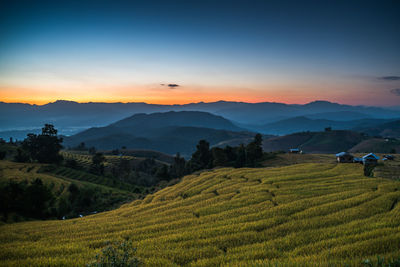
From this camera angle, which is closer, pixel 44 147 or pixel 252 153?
pixel 252 153

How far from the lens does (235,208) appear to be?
55.9 ft

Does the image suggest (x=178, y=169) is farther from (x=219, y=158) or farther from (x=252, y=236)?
(x=252, y=236)

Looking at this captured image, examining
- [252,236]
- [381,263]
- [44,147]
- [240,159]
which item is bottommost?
[240,159]

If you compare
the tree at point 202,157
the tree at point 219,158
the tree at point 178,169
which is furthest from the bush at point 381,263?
the tree at point 178,169

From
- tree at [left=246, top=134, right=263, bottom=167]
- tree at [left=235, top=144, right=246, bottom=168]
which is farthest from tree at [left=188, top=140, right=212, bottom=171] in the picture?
tree at [left=246, top=134, right=263, bottom=167]

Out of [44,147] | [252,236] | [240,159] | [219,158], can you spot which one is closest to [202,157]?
[219,158]

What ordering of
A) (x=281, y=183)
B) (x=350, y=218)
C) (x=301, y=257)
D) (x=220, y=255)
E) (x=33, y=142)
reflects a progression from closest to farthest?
1. (x=301, y=257)
2. (x=220, y=255)
3. (x=350, y=218)
4. (x=281, y=183)
5. (x=33, y=142)

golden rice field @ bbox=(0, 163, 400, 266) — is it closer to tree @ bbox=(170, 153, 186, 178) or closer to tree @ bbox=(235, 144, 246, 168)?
tree @ bbox=(235, 144, 246, 168)

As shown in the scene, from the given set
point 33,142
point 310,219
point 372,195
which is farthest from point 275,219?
point 33,142

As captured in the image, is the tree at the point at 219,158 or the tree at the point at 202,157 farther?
the tree at the point at 202,157

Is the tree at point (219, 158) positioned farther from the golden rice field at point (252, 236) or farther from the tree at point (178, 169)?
the golden rice field at point (252, 236)

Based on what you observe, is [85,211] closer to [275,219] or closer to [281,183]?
[281,183]

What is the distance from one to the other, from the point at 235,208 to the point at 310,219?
581 centimetres

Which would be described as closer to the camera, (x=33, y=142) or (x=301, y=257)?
(x=301, y=257)
